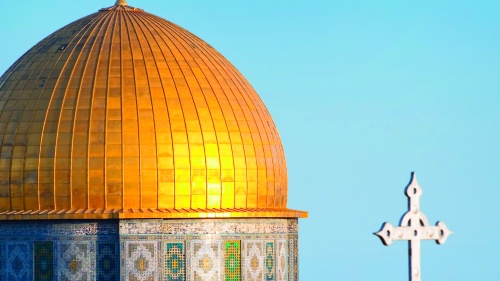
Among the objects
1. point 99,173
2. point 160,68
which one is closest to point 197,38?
point 160,68

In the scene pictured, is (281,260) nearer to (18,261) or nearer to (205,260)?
(205,260)

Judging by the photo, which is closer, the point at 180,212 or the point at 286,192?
the point at 180,212

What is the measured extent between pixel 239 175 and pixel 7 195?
7202 millimetres

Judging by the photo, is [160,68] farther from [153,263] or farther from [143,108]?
[153,263]

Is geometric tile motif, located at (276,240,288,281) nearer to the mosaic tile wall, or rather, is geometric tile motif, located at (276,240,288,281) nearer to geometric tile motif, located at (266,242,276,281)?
geometric tile motif, located at (266,242,276,281)

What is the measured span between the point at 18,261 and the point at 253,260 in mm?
7286

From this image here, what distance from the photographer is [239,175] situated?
188 feet

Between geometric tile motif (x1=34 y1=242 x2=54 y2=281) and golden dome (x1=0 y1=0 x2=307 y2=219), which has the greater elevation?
golden dome (x1=0 y1=0 x2=307 y2=219)

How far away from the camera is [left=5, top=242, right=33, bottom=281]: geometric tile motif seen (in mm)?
56344

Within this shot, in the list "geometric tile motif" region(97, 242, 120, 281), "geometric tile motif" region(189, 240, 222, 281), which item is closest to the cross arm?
"geometric tile motif" region(189, 240, 222, 281)

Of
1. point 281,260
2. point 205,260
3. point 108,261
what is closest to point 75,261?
point 108,261

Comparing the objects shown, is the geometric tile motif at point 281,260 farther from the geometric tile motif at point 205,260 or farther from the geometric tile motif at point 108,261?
the geometric tile motif at point 108,261

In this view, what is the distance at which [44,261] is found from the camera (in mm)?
56312

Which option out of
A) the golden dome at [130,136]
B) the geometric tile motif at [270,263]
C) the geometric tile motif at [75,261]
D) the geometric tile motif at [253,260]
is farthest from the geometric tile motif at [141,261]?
the geometric tile motif at [270,263]
